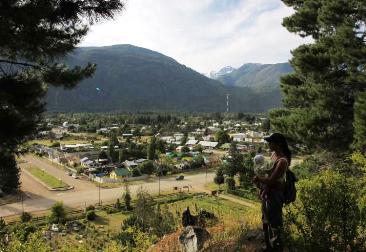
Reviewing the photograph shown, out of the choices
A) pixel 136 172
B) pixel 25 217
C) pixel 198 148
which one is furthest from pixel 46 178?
pixel 198 148

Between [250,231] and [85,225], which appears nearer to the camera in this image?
[250,231]

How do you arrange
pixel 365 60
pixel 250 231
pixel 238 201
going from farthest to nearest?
pixel 238 201
pixel 365 60
pixel 250 231

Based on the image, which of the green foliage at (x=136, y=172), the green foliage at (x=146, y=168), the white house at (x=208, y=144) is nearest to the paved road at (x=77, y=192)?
the green foliage at (x=146, y=168)

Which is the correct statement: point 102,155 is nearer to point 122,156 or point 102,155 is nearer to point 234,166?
point 122,156

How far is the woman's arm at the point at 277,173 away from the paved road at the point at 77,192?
87.4ft

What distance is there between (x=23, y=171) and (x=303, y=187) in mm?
42795

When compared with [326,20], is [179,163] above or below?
below

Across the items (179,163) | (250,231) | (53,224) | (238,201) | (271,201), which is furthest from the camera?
(179,163)

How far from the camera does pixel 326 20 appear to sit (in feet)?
35.3

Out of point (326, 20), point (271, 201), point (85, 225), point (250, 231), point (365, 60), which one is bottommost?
point (85, 225)

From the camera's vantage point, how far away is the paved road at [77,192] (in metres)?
29.1

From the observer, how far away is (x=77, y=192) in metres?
33.5

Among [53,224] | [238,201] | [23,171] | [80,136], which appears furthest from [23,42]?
[80,136]

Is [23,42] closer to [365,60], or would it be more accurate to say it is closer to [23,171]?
[365,60]
